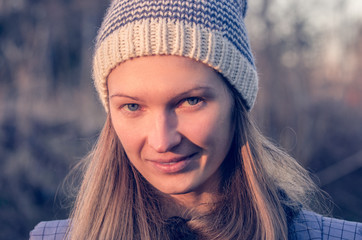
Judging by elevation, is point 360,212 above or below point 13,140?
below

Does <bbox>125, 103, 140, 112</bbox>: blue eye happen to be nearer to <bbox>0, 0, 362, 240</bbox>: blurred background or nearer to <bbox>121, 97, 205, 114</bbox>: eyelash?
<bbox>121, 97, 205, 114</bbox>: eyelash

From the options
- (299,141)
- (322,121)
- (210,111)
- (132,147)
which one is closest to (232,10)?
(210,111)

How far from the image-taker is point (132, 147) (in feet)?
5.59

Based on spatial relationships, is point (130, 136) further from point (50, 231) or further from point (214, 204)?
point (50, 231)

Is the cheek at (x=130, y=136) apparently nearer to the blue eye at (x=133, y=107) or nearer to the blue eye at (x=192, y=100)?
the blue eye at (x=133, y=107)

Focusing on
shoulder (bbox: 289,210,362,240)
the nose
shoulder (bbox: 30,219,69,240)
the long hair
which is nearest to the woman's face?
the nose

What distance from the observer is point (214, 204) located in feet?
6.12

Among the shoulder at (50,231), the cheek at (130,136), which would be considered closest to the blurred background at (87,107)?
the shoulder at (50,231)

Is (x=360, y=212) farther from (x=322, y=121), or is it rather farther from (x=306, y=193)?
(x=306, y=193)

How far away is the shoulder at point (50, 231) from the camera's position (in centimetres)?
205

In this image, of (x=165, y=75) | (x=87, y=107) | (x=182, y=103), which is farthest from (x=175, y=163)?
(x=87, y=107)

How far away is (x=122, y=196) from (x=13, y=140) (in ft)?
17.8

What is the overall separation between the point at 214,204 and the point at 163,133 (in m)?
0.52

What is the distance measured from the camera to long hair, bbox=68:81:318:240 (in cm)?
176
